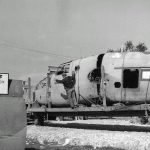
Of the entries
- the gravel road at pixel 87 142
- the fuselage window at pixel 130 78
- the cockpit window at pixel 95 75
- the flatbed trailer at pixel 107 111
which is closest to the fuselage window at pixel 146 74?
the fuselage window at pixel 130 78

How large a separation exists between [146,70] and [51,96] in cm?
657

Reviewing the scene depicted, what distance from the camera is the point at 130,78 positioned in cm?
1609

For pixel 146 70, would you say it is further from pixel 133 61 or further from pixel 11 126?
pixel 11 126

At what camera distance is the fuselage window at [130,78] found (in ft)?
51.8

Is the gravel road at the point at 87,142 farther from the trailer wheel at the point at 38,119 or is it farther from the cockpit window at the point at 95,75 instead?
the trailer wheel at the point at 38,119

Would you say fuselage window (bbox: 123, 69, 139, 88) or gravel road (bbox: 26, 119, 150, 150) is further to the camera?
fuselage window (bbox: 123, 69, 139, 88)

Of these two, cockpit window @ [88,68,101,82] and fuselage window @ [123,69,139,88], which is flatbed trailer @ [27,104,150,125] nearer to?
fuselage window @ [123,69,139,88]

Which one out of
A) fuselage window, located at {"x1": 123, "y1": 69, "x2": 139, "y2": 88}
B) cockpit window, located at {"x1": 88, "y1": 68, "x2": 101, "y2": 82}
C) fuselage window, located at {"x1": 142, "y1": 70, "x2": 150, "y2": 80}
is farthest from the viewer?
cockpit window, located at {"x1": 88, "y1": 68, "x2": 101, "y2": 82}

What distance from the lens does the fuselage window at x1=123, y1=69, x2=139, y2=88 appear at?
1580 centimetres

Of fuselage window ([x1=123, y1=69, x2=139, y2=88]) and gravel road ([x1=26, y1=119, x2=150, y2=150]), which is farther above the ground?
fuselage window ([x1=123, y1=69, x2=139, y2=88])

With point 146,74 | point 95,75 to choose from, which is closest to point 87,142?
point 146,74

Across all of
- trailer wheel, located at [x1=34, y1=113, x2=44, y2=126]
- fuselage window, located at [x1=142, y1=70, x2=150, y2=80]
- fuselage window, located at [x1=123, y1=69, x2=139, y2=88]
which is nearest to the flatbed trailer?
fuselage window, located at [x1=123, y1=69, x2=139, y2=88]

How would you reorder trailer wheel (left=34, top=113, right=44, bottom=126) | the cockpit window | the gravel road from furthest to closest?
trailer wheel (left=34, top=113, right=44, bottom=126) → the cockpit window → the gravel road

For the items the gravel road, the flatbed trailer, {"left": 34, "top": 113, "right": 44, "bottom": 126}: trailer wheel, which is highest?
the flatbed trailer
